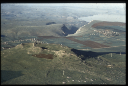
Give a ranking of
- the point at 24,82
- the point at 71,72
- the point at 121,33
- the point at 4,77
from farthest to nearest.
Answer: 1. the point at 121,33
2. the point at 71,72
3. the point at 4,77
4. the point at 24,82

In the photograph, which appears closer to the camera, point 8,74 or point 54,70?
point 8,74

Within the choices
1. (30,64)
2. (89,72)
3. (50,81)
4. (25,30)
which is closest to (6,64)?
(30,64)

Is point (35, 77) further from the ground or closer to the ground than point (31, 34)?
further from the ground

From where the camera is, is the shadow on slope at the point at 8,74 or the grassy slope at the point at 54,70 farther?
the shadow on slope at the point at 8,74

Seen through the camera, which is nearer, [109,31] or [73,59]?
[73,59]

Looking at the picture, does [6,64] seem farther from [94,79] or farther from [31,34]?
[31,34]

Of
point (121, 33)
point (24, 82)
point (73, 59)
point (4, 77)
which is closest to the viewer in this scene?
point (24, 82)

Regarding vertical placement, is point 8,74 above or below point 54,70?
above

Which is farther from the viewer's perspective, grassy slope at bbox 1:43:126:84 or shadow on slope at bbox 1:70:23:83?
shadow on slope at bbox 1:70:23:83
